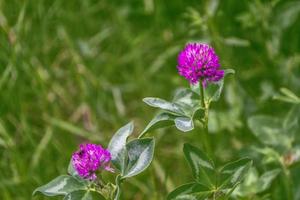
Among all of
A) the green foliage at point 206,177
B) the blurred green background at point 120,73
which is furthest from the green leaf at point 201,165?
the blurred green background at point 120,73

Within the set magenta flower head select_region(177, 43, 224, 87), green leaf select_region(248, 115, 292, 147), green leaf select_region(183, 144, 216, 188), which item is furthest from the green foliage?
green leaf select_region(248, 115, 292, 147)

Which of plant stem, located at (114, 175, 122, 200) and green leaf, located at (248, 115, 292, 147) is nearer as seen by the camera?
plant stem, located at (114, 175, 122, 200)

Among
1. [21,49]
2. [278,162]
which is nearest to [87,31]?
[21,49]

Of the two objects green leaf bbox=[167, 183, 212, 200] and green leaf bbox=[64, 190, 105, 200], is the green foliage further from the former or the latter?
green leaf bbox=[64, 190, 105, 200]

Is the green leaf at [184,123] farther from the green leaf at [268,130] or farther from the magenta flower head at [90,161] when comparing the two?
the green leaf at [268,130]

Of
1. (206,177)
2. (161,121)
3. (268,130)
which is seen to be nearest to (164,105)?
(161,121)

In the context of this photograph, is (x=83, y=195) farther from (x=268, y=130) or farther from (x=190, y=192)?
(x=268, y=130)
